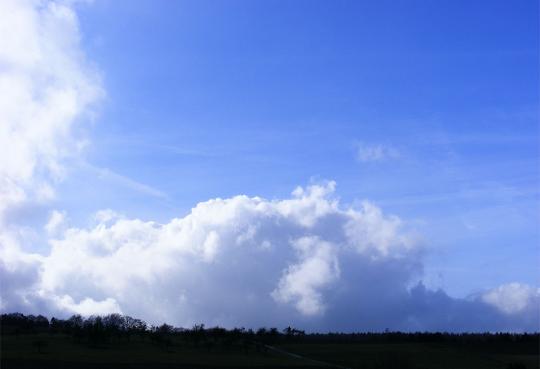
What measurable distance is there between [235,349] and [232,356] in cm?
1282

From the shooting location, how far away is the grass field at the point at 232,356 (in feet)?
341

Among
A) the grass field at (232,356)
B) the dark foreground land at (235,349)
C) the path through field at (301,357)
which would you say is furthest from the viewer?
the path through field at (301,357)

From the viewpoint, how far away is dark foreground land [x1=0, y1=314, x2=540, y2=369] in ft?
356

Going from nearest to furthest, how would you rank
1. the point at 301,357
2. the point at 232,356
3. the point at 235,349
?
the point at 232,356 → the point at 301,357 → the point at 235,349

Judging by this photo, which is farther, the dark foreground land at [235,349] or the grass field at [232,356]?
the dark foreground land at [235,349]

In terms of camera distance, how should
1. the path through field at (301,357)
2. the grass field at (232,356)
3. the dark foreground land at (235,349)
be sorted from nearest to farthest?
the grass field at (232,356), the dark foreground land at (235,349), the path through field at (301,357)

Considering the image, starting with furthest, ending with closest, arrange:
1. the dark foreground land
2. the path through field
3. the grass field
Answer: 1. the path through field
2. the dark foreground land
3. the grass field

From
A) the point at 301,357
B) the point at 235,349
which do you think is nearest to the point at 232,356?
the point at 235,349

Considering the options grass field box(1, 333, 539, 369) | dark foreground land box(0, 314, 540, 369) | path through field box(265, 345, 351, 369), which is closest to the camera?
grass field box(1, 333, 539, 369)

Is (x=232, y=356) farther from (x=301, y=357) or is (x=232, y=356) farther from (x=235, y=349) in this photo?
(x=301, y=357)

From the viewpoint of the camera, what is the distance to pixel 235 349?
140 meters

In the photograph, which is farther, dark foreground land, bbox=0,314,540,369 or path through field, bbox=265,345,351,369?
path through field, bbox=265,345,351,369

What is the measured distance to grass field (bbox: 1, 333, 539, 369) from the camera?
4087 inches

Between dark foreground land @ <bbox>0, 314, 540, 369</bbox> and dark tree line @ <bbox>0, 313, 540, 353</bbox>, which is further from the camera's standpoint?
dark tree line @ <bbox>0, 313, 540, 353</bbox>
